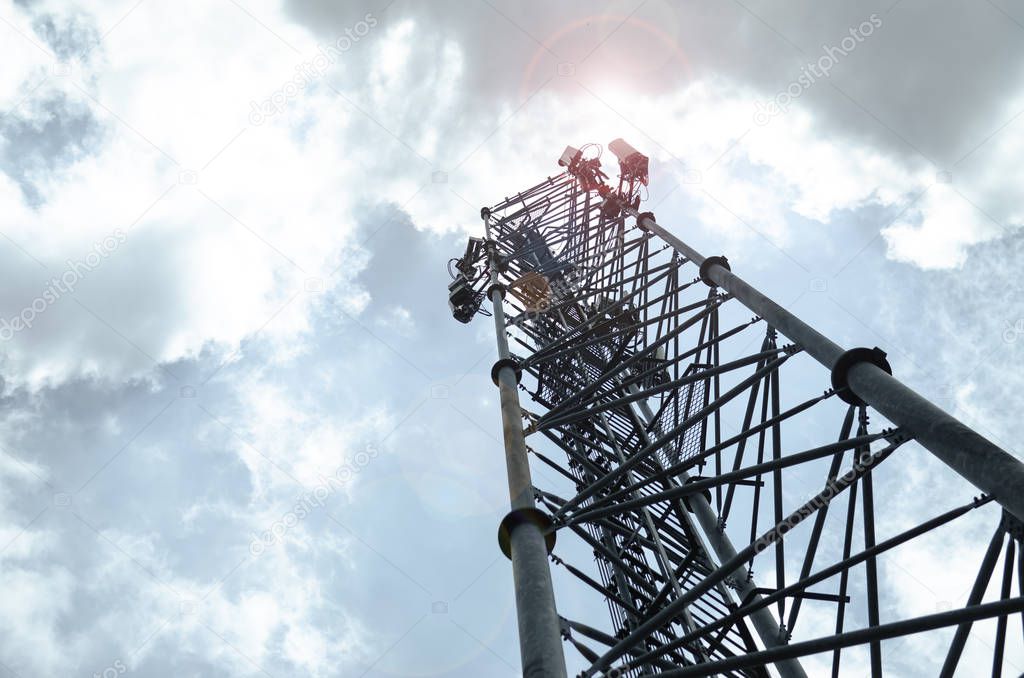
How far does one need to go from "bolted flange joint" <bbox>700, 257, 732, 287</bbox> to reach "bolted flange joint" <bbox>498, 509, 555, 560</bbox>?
13.6 ft

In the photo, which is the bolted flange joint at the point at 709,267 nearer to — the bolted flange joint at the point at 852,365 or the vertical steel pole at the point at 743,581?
the vertical steel pole at the point at 743,581

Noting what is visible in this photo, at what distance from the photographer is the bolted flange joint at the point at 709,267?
7.84 m

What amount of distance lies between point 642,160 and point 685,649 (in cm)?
983

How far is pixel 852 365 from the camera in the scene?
501cm

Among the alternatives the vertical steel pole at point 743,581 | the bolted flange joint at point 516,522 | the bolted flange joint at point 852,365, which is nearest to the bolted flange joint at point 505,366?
the vertical steel pole at point 743,581

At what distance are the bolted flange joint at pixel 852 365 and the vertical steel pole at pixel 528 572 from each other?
8.13 feet

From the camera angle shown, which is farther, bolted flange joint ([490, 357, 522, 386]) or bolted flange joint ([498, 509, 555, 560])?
bolted flange joint ([490, 357, 522, 386])

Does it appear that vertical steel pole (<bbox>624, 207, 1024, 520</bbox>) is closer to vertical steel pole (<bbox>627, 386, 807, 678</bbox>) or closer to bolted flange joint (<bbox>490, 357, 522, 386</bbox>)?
vertical steel pole (<bbox>627, 386, 807, 678</bbox>)

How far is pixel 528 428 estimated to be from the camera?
6758 mm

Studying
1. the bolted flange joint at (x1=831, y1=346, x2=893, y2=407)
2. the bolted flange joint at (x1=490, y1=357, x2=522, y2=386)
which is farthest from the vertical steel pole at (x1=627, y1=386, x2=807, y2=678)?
the bolted flange joint at (x1=490, y1=357, x2=522, y2=386)

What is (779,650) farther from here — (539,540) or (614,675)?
(539,540)

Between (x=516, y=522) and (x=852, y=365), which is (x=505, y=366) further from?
(x=852, y=365)

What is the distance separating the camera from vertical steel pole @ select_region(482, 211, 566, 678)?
3.71 m

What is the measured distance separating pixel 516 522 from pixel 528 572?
17.5 inches
